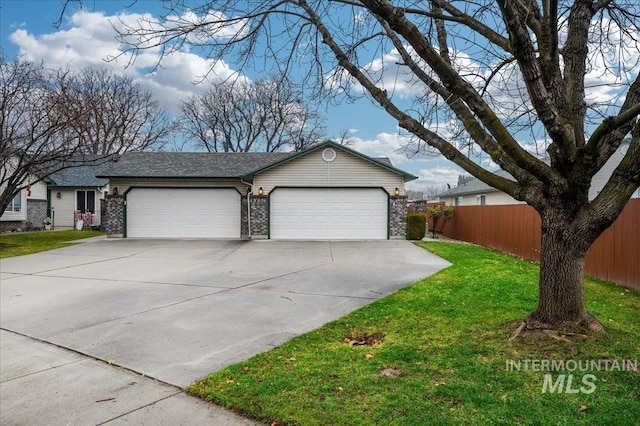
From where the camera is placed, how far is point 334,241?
1616cm

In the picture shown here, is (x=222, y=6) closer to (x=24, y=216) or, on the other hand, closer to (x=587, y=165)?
(x=587, y=165)

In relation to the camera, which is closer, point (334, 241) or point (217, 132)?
point (334, 241)

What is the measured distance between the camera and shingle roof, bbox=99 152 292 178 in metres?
17.7

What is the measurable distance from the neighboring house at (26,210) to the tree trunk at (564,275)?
83.7 feet

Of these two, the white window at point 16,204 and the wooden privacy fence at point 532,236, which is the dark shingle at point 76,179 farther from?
the wooden privacy fence at point 532,236

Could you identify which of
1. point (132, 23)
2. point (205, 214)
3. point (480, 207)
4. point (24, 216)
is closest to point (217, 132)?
point (24, 216)

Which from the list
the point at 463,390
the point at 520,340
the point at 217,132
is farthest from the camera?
the point at 217,132

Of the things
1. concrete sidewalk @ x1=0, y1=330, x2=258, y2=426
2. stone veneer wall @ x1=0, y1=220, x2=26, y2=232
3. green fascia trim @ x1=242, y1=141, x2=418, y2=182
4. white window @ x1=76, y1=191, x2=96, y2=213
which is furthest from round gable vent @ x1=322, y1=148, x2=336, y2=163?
stone veneer wall @ x1=0, y1=220, x2=26, y2=232

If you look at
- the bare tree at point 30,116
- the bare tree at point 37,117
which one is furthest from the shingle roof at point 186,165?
the bare tree at point 30,116

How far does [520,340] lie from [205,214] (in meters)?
15.6

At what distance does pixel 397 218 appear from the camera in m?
17.1

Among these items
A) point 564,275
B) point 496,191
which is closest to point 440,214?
point 496,191

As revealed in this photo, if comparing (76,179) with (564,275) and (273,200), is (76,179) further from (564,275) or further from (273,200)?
(564,275)

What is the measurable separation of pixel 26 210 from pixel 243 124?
56.1 feet
